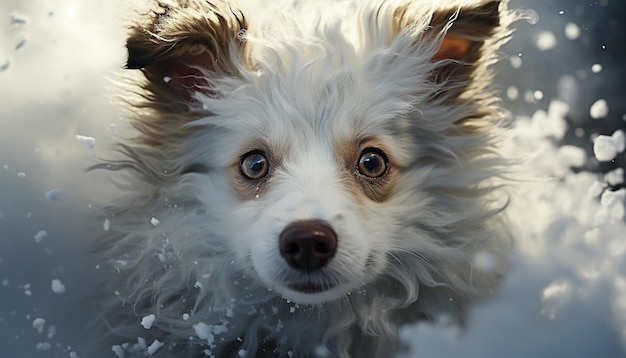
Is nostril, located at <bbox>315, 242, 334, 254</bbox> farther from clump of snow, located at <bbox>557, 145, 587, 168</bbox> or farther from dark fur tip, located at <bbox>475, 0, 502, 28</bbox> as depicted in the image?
clump of snow, located at <bbox>557, 145, 587, 168</bbox>

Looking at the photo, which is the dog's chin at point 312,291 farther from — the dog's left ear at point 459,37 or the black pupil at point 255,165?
the dog's left ear at point 459,37

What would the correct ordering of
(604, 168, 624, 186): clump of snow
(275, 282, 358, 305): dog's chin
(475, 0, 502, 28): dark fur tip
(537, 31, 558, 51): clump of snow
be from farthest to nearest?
(537, 31, 558, 51): clump of snow, (604, 168, 624, 186): clump of snow, (475, 0, 502, 28): dark fur tip, (275, 282, 358, 305): dog's chin

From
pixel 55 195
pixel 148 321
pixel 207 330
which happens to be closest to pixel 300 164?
pixel 207 330

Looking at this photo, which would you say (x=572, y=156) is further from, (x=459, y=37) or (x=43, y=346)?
(x=43, y=346)

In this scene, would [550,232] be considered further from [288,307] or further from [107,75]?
[107,75]

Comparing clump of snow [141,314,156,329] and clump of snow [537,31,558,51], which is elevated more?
clump of snow [537,31,558,51]

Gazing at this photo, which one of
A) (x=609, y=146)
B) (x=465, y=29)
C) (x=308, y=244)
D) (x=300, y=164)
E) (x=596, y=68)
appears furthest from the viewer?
(x=596, y=68)

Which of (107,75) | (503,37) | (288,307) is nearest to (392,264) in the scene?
(288,307)

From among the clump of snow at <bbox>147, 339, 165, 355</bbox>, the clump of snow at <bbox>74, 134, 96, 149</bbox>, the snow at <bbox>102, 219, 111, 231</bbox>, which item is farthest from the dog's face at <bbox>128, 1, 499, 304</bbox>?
the clump of snow at <bbox>147, 339, 165, 355</bbox>

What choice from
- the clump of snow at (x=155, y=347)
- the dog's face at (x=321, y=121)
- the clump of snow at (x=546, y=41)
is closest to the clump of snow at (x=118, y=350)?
the clump of snow at (x=155, y=347)
